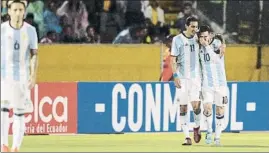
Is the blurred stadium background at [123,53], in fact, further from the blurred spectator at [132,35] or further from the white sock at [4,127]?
the white sock at [4,127]

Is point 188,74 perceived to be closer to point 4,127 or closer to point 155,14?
point 4,127

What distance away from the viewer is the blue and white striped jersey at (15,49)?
42.2 ft


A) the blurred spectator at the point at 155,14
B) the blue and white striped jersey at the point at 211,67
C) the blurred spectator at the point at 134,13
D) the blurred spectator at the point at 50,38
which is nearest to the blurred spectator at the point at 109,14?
the blurred spectator at the point at 134,13

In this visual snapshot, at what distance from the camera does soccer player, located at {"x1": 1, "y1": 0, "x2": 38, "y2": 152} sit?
12836 millimetres

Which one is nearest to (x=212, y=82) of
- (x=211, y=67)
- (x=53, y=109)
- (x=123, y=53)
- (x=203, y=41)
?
(x=211, y=67)

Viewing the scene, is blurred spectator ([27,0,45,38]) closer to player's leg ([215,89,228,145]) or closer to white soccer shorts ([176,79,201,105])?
white soccer shorts ([176,79,201,105])

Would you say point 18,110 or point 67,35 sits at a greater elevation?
point 67,35

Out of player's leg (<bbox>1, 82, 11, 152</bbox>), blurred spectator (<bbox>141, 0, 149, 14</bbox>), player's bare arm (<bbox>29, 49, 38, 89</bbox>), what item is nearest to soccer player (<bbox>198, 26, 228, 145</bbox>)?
player's bare arm (<bbox>29, 49, 38, 89</bbox>)

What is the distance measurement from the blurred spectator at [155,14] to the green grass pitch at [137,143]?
5.40 metres

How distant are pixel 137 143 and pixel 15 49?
4.03m

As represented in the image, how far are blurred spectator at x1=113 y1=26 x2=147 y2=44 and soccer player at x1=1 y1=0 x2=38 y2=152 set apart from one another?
9675 mm

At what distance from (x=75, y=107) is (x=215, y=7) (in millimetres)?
6350

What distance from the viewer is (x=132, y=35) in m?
22.8

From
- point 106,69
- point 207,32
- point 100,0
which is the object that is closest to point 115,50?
point 106,69
